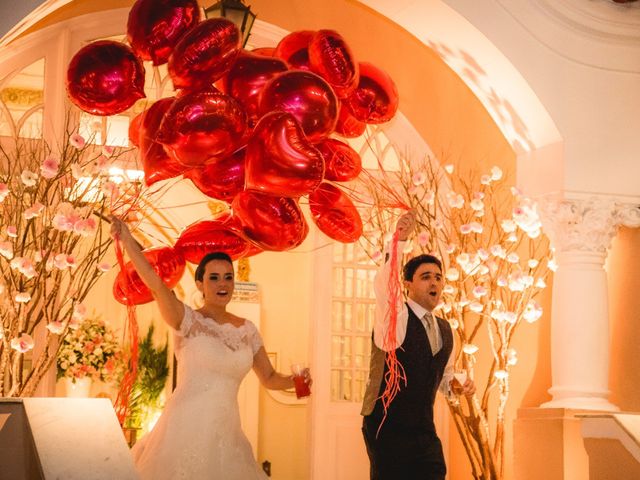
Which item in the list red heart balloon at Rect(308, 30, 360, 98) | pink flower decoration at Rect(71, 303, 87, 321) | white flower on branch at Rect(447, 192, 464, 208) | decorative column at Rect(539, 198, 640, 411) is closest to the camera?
red heart balloon at Rect(308, 30, 360, 98)

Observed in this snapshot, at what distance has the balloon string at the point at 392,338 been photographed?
168 inches

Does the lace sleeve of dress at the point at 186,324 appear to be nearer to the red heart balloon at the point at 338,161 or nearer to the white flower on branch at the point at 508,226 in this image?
the red heart balloon at the point at 338,161

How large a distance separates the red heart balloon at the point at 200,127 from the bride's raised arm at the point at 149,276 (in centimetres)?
39

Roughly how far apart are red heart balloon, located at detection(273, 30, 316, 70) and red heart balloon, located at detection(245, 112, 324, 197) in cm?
79

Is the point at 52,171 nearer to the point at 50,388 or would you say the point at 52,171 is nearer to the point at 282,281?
the point at 50,388

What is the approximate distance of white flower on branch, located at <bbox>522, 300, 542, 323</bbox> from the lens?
20.7 ft

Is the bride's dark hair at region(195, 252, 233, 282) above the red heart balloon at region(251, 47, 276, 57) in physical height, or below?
below

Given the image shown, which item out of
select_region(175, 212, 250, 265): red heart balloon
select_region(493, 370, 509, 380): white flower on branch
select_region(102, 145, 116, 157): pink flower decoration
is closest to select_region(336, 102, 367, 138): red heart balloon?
select_region(175, 212, 250, 265): red heart balloon

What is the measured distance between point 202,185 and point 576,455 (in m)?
2.85

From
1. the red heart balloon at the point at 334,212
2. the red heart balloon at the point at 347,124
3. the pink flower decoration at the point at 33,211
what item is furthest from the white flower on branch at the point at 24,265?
the red heart balloon at the point at 347,124

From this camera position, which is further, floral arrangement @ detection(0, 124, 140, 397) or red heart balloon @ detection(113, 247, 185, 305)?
floral arrangement @ detection(0, 124, 140, 397)

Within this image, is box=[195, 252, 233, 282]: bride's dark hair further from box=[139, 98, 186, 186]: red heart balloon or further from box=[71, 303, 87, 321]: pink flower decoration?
box=[71, 303, 87, 321]: pink flower decoration

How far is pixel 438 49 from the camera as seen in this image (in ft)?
21.5

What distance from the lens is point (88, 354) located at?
838 centimetres
